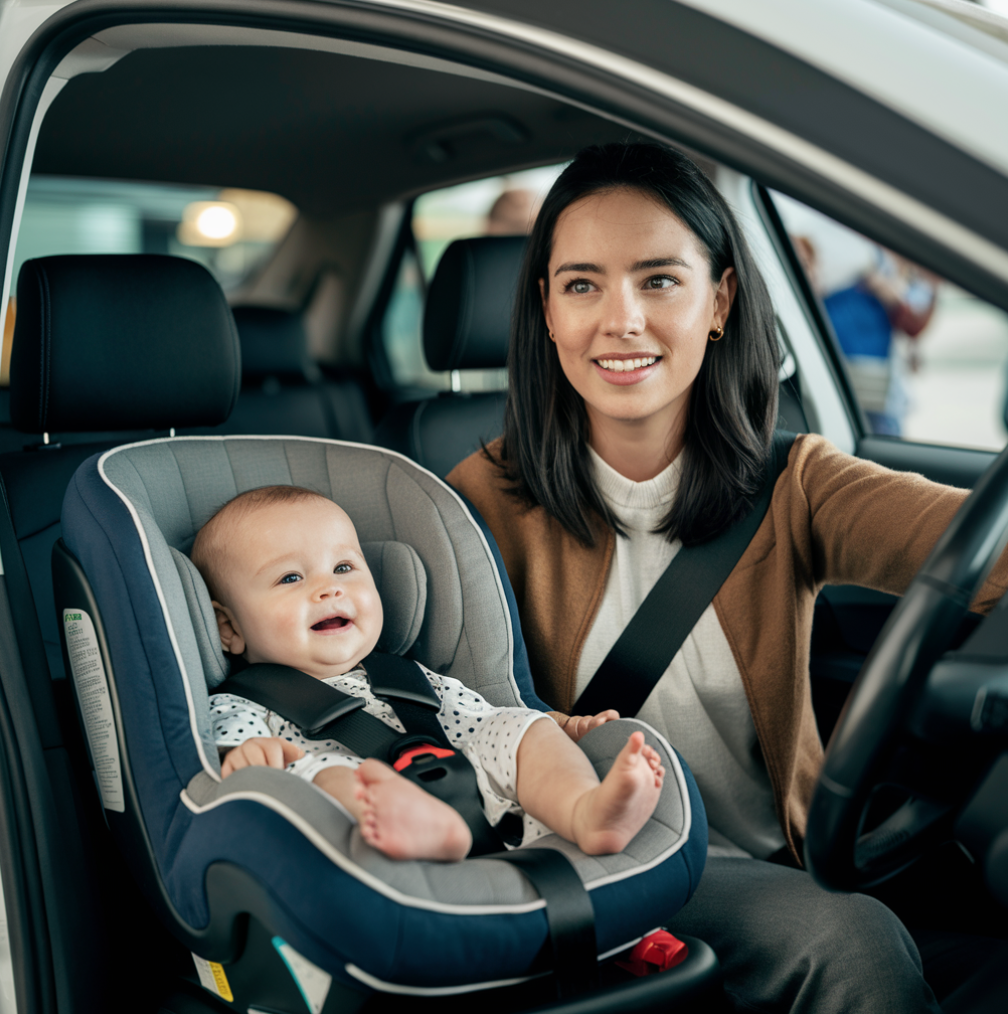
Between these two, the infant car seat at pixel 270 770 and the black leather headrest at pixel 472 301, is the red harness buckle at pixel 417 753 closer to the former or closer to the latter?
the infant car seat at pixel 270 770

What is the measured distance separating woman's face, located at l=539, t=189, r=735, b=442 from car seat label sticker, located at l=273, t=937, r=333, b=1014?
2.95 ft

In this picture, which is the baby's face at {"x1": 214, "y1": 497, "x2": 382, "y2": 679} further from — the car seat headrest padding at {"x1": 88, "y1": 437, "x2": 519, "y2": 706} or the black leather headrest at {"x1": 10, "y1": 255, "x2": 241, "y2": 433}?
the black leather headrest at {"x1": 10, "y1": 255, "x2": 241, "y2": 433}

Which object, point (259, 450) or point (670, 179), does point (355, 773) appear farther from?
point (670, 179)

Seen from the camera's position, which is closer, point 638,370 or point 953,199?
point 953,199

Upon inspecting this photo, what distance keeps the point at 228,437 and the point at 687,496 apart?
79 cm

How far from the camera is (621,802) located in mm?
1037

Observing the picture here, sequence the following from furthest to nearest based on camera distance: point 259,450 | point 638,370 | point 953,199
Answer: point 259,450, point 638,370, point 953,199

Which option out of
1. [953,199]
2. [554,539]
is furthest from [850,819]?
[554,539]

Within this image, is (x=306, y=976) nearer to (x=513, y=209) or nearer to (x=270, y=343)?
(x=270, y=343)

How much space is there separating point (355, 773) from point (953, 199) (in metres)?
0.85

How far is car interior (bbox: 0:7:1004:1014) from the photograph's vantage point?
1.05 m

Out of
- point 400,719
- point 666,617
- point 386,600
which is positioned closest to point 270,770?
point 400,719

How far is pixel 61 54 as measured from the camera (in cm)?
137

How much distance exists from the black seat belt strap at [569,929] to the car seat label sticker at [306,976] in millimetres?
235
